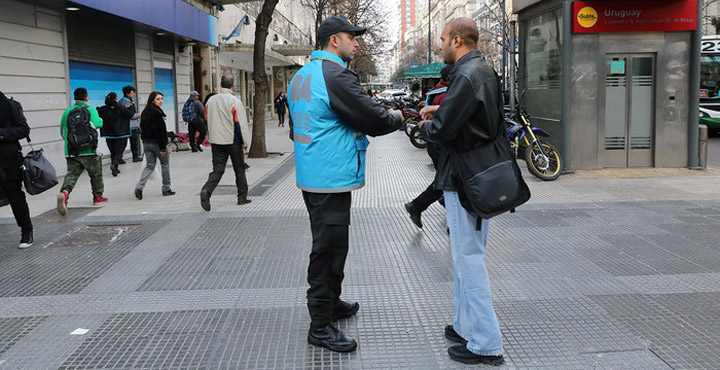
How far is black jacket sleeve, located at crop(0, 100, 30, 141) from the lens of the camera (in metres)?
6.37

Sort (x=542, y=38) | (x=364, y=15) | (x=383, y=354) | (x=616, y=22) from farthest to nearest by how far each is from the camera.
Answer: (x=364, y=15) < (x=542, y=38) < (x=616, y=22) < (x=383, y=354)

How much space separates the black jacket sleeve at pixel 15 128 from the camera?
637cm

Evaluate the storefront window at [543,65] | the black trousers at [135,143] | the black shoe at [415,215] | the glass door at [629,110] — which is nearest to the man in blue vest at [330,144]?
the black shoe at [415,215]

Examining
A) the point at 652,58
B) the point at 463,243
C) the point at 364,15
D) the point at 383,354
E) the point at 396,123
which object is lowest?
the point at 383,354

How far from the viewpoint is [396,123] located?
3.73 meters

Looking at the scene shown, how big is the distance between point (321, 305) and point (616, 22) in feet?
29.7

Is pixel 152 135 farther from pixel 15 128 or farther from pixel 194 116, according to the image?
pixel 194 116

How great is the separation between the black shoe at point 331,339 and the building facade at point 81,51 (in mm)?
9468

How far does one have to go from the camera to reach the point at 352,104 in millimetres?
3596

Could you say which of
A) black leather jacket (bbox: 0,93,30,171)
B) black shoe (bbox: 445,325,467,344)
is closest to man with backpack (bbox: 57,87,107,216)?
black leather jacket (bbox: 0,93,30,171)

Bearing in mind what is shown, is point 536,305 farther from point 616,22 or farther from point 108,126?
point 108,126

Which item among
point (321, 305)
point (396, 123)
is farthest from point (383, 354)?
point (396, 123)

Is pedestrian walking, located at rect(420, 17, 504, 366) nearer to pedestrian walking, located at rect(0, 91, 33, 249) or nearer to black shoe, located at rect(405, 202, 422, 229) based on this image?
black shoe, located at rect(405, 202, 422, 229)

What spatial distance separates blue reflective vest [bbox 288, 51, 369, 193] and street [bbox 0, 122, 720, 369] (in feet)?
3.29
